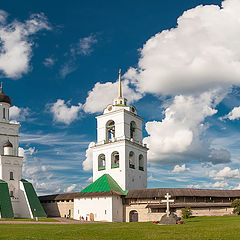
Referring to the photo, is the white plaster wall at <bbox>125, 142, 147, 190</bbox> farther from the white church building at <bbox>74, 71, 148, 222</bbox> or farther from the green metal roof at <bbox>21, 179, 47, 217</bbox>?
the green metal roof at <bbox>21, 179, 47, 217</bbox>

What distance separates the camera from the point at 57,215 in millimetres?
54375

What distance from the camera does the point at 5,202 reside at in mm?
47656

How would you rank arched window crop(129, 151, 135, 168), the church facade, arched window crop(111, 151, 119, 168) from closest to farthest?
the church facade < arched window crop(111, 151, 119, 168) < arched window crop(129, 151, 135, 168)

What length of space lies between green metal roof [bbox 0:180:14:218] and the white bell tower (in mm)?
12612

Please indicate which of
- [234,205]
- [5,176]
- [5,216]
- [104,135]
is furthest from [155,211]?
[5,176]

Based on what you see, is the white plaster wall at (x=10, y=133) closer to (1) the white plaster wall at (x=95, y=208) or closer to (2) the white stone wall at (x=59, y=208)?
(2) the white stone wall at (x=59, y=208)

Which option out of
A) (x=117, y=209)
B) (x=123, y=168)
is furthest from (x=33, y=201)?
(x=123, y=168)

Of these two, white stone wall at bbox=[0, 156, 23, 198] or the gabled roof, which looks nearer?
the gabled roof

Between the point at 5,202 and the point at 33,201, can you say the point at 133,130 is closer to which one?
the point at 33,201

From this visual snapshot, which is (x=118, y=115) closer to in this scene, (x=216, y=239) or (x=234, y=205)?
(x=234, y=205)

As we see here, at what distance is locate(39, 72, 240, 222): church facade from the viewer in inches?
1742

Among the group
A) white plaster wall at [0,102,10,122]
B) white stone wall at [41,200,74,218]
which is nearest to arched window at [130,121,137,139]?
white stone wall at [41,200,74,218]

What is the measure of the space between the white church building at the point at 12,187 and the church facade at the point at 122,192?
4899mm

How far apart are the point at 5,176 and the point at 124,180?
703 inches
